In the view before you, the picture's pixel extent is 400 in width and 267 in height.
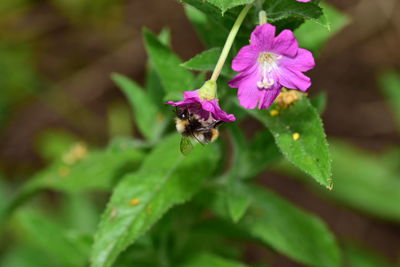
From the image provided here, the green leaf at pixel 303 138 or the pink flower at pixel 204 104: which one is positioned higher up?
the pink flower at pixel 204 104

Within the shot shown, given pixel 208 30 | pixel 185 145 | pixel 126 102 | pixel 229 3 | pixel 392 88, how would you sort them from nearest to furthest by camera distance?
pixel 229 3 < pixel 185 145 < pixel 208 30 < pixel 392 88 < pixel 126 102

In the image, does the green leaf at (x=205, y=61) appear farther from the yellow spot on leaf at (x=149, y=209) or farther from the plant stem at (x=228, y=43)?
the yellow spot on leaf at (x=149, y=209)

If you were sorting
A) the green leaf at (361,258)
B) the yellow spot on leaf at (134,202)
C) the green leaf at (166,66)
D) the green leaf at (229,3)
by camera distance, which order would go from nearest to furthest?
the green leaf at (229,3), the yellow spot on leaf at (134,202), the green leaf at (166,66), the green leaf at (361,258)

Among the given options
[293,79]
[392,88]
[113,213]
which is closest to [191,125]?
[293,79]

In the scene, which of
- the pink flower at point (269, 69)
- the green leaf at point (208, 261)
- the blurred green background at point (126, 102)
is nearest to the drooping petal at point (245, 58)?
the pink flower at point (269, 69)

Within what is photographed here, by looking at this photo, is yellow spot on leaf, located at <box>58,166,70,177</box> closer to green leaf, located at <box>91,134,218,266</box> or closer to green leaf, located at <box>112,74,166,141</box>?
green leaf, located at <box>112,74,166,141</box>

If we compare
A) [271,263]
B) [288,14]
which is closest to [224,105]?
[288,14]

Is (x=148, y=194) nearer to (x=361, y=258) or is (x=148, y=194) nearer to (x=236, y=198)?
(x=236, y=198)
